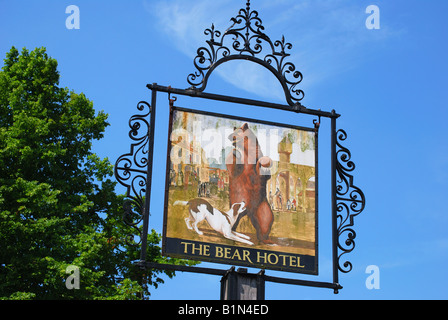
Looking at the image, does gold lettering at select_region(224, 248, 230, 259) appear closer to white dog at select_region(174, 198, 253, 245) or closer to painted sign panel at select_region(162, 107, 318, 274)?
painted sign panel at select_region(162, 107, 318, 274)

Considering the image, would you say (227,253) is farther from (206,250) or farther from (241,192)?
(241,192)

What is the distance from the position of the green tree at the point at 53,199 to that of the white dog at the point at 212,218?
30.6 ft

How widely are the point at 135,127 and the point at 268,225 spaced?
2.41 m

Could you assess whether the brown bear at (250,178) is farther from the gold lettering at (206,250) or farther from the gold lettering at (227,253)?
the gold lettering at (206,250)

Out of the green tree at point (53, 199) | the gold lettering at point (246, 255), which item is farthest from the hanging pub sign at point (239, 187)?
the green tree at point (53, 199)

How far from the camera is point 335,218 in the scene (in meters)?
11.1

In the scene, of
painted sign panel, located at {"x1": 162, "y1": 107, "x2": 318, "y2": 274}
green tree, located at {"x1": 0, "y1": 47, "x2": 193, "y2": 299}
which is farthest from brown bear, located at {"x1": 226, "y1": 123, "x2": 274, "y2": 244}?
green tree, located at {"x1": 0, "y1": 47, "x2": 193, "y2": 299}

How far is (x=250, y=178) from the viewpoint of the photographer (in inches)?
434

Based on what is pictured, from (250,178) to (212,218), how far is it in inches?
36.2

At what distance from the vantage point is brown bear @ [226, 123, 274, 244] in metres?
10.7

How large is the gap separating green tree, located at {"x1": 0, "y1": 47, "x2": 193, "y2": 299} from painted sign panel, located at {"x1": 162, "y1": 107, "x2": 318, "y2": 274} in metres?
9.31

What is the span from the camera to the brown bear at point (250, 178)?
1073 cm
